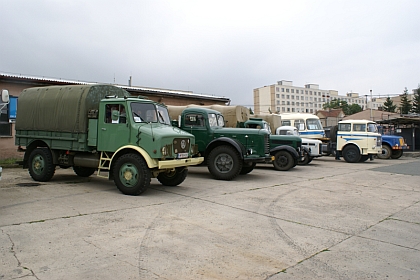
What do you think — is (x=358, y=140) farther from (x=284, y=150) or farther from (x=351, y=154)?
(x=284, y=150)

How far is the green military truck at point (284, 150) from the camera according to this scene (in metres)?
13.7

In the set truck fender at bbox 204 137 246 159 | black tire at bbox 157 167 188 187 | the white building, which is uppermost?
the white building

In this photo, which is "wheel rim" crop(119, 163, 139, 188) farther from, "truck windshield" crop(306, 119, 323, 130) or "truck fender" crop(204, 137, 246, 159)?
"truck windshield" crop(306, 119, 323, 130)

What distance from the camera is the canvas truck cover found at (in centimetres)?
891

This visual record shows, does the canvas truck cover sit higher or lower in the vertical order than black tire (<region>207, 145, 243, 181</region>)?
higher

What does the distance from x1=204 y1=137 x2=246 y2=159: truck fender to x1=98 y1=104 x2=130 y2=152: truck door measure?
11.1ft

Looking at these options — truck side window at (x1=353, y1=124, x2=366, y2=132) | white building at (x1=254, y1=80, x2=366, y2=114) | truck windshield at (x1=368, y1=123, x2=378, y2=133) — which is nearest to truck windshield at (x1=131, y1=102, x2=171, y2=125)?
truck side window at (x1=353, y1=124, x2=366, y2=132)

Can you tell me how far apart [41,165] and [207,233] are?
661 centimetres

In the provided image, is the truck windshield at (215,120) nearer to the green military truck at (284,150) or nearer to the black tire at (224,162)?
the black tire at (224,162)

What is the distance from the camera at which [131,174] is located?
794 cm

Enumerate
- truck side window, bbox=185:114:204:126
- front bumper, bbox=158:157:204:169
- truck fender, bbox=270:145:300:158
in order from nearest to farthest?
front bumper, bbox=158:157:204:169 → truck side window, bbox=185:114:204:126 → truck fender, bbox=270:145:300:158

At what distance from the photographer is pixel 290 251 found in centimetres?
451

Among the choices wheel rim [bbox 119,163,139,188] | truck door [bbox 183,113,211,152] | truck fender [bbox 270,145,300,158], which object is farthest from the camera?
truck fender [bbox 270,145,300,158]

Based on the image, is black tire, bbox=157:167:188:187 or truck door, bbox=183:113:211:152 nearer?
black tire, bbox=157:167:188:187
